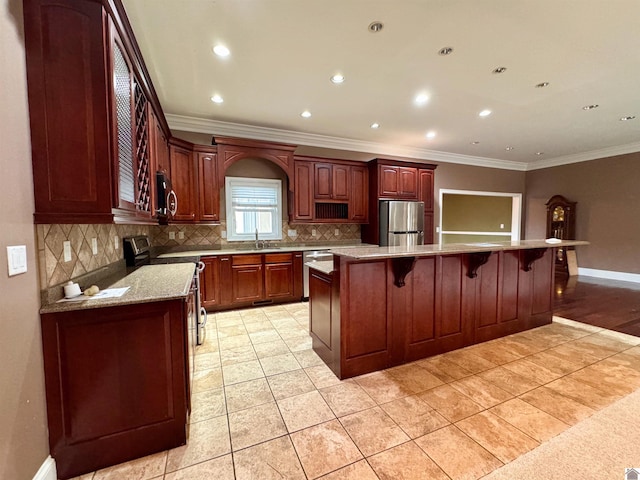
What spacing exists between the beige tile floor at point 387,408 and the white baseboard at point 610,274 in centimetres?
427

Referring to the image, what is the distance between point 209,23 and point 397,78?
1933mm

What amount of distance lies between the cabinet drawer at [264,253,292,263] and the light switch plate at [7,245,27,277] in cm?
303

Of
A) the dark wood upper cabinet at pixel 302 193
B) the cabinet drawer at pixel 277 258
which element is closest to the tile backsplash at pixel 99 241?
the dark wood upper cabinet at pixel 302 193

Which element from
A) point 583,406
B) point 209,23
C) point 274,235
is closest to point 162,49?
point 209,23

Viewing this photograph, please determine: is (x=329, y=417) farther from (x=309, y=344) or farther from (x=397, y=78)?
(x=397, y=78)

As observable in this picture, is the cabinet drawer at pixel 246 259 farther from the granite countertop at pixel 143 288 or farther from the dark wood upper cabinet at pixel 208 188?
the granite countertop at pixel 143 288

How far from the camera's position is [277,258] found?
14.1ft

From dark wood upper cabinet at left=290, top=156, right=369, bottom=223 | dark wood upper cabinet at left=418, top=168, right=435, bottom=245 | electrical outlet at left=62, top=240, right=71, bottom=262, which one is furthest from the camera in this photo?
dark wood upper cabinet at left=418, top=168, right=435, bottom=245

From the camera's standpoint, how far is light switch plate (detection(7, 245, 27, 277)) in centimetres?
115

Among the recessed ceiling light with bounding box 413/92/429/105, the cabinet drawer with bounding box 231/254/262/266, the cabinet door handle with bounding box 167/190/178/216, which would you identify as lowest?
the cabinet drawer with bounding box 231/254/262/266

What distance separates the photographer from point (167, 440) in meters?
1.61

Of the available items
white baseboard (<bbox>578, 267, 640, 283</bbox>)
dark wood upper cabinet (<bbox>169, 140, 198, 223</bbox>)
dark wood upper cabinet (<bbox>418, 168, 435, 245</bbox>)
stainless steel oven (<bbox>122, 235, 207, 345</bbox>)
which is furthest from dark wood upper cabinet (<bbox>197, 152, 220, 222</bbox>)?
white baseboard (<bbox>578, 267, 640, 283</bbox>)

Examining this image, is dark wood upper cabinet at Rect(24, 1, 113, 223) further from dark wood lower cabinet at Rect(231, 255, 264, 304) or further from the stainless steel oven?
dark wood lower cabinet at Rect(231, 255, 264, 304)

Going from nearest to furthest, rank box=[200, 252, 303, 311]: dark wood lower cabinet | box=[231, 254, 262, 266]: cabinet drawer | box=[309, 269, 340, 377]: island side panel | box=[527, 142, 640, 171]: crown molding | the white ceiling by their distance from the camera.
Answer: the white ceiling
box=[309, 269, 340, 377]: island side panel
box=[200, 252, 303, 311]: dark wood lower cabinet
box=[231, 254, 262, 266]: cabinet drawer
box=[527, 142, 640, 171]: crown molding
